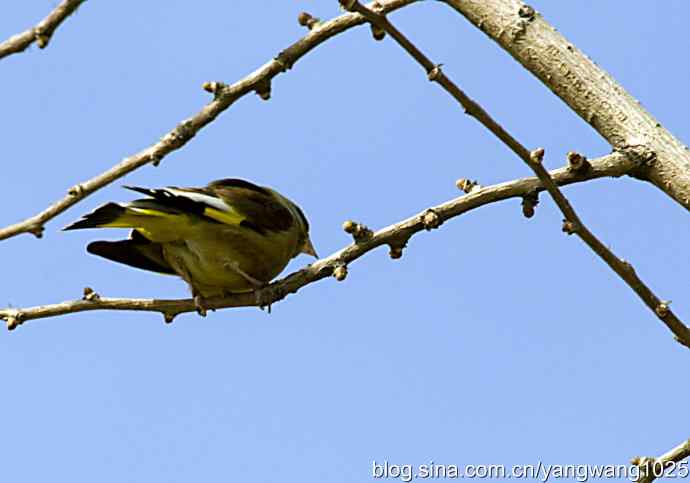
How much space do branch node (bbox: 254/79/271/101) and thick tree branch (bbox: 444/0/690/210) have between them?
63 centimetres

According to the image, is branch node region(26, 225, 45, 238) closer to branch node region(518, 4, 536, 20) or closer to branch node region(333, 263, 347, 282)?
branch node region(333, 263, 347, 282)

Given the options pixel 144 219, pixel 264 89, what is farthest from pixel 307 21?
pixel 144 219

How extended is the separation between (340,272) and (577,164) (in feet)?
2.57

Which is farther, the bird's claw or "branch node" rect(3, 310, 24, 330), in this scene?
the bird's claw

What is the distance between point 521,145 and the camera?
2402mm

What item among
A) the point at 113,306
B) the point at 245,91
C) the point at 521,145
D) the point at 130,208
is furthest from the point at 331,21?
the point at 130,208

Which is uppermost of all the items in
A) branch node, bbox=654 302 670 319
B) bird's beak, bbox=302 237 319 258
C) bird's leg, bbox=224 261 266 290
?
bird's beak, bbox=302 237 319 258

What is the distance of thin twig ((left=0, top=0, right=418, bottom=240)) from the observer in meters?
2.63

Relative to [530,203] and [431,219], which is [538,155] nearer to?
[530,203]

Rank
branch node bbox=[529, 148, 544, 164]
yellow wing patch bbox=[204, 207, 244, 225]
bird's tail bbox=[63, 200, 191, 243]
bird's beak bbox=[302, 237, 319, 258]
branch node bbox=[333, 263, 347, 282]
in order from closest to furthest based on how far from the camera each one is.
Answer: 1. branch node bbox=[529, 148, 544, 164]
2. branch node bbox=[333, 263, 347, 282]
3. bird's tail bbox=[63, 200, 191, 243]
4. yellow wing patch bbox=[204, 207, 244, 225]
5. bird's beak bbox=[302, 237, 319, 258]

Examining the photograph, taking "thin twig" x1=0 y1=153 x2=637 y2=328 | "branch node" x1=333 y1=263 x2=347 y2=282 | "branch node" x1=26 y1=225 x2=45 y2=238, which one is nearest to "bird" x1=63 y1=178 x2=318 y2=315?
"thin twig" x1=0 y1=153 x2=637 y2=328

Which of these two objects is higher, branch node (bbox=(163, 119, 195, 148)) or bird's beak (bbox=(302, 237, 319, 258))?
bird's beak (bbox=(302, 237, 319, 258))

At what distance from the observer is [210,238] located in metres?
4.66

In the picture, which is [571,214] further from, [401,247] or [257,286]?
[257,286]
